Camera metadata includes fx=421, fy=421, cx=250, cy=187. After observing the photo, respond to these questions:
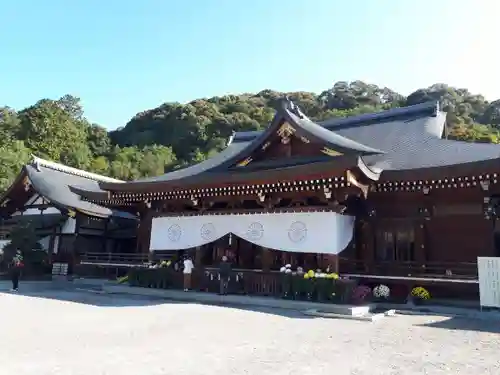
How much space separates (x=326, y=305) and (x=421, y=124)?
8.54m

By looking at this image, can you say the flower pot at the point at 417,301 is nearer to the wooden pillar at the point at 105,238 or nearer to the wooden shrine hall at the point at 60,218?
the wooden shrine hall at the point at 60,218

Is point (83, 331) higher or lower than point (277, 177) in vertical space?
lower

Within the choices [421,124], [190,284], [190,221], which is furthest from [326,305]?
[421,124]

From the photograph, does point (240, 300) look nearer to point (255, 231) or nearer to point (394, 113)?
point (255, 231)

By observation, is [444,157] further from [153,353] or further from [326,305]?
[153,353]

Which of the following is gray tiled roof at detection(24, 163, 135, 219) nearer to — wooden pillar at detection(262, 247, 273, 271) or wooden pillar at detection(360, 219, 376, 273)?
wooden pillar at detection(262, 247, 273, 271)

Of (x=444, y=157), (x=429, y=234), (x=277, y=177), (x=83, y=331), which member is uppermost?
(x=444, y=157)

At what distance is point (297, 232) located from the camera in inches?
460

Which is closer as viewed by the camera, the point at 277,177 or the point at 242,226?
the point at 277,177

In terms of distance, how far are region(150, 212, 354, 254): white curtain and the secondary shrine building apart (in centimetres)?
3

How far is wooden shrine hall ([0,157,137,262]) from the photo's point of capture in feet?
62.8

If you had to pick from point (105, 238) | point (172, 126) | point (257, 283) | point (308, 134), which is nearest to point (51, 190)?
point (105, 238)

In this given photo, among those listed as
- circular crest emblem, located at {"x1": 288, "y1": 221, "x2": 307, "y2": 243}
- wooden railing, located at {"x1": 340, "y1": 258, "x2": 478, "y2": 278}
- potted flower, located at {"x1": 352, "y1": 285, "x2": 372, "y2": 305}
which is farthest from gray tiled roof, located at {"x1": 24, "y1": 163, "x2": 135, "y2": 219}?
potted flower, located at {"x1": 352, "y1": 285, "x2": 372, "y2": 305}

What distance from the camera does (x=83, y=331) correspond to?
6.71m
